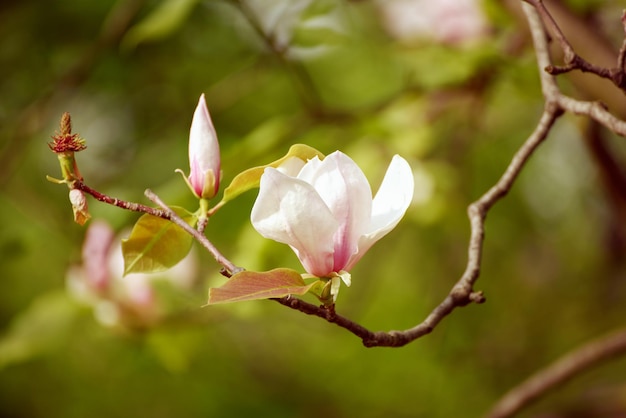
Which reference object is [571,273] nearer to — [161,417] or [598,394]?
[598,394]

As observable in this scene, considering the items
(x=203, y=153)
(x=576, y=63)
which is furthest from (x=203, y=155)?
(x=576, y=63)

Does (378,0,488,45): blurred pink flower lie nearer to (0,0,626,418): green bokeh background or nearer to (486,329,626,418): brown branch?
(0,0,626,418): green bokeh background

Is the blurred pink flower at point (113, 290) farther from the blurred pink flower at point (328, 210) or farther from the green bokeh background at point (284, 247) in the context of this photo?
the blurred pink flower at point (328, 210)

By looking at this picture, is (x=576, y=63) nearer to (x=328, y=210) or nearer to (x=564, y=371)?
(x=328, y=210)

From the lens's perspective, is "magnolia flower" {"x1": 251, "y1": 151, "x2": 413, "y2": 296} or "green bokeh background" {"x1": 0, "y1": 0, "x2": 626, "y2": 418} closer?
"magnolia flower" {"x1": 251, "y1": 151, "x2": 413, "y2": 296}

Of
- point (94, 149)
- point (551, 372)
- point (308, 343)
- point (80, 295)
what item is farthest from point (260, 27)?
point (308, 343)

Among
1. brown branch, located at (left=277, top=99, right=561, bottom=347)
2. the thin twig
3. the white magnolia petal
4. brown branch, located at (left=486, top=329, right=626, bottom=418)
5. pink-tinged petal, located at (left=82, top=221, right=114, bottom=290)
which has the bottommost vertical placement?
brown branch, located at (left=486, top=329, right=626, bottom=418)

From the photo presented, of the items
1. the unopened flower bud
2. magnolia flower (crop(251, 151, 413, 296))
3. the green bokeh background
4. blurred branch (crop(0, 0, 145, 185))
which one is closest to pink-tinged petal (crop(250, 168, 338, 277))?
magnolia flower (crop(251, 151, 413, 296))
